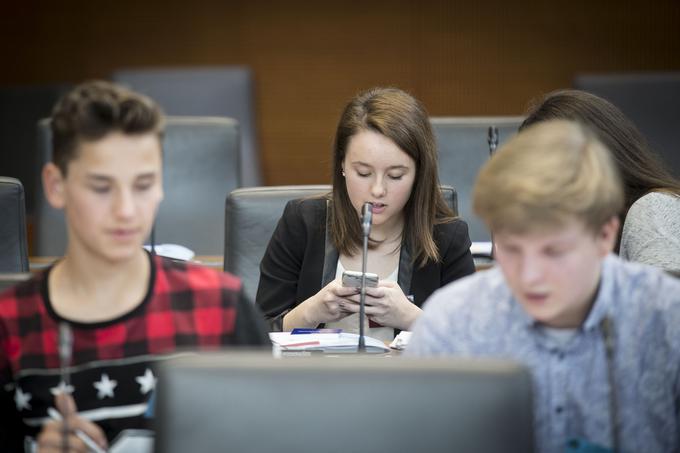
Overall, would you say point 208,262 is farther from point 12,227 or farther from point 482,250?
point 482,250

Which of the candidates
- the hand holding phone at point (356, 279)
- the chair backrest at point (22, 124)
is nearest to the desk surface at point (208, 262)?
the hand holding phone at point (356, 279)

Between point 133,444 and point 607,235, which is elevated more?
point 607,235

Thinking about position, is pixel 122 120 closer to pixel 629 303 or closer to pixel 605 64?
pixel 629 303

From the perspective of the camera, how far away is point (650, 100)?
183 inches

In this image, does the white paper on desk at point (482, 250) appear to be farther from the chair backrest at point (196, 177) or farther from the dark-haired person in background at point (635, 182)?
the chair backrest at point (196, 177)

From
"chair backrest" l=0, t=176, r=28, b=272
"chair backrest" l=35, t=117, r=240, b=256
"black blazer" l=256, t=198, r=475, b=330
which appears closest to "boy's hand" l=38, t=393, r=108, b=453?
"black blazer" l=256, t=198, r=475, b=330

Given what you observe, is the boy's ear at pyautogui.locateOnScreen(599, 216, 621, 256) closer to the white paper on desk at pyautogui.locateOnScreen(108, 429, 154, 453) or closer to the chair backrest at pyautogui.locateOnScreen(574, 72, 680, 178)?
the white paper on desk at pyautogui.locateOnScreen(108, 429, 154, 453)

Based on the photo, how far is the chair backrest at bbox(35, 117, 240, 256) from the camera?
4180 mm

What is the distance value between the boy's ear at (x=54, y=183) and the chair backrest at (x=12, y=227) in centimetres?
127

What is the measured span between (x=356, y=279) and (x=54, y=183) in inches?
41.9

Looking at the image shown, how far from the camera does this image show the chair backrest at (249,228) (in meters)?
3.24

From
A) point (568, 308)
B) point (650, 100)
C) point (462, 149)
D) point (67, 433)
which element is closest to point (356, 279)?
point (568, 308)

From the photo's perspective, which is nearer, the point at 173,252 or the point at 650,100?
the point at 173,252

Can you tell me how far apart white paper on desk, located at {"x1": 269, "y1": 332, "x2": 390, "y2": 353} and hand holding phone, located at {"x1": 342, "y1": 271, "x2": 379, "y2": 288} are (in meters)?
0.18
